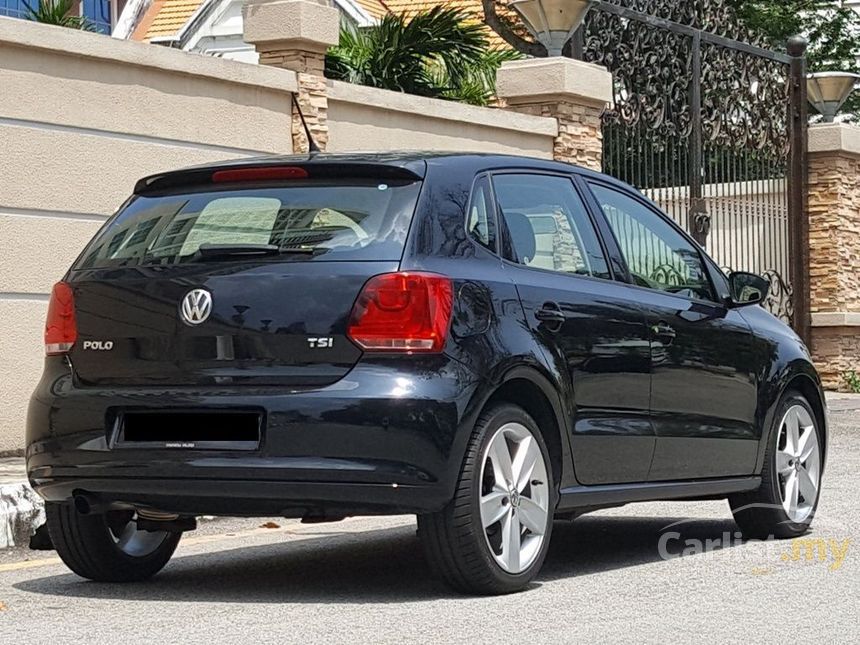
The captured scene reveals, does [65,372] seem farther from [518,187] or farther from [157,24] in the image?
[157,24]

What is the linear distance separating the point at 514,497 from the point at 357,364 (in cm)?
83

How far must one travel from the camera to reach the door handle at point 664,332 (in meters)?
7.55

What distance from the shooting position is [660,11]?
19375mm

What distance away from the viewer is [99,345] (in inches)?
260

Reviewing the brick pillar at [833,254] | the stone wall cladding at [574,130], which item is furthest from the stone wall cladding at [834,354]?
the stone wall cladding at [574,130]

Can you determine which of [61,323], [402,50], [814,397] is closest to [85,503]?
[61,323]

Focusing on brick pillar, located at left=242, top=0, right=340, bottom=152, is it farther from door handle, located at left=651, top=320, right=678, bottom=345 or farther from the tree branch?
the tree branch

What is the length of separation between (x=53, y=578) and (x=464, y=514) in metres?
1.98

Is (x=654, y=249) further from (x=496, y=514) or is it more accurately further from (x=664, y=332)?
(x=496, y=514)

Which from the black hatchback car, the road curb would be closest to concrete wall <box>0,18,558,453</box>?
the road curb

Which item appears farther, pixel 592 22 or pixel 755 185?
pixel 755 185

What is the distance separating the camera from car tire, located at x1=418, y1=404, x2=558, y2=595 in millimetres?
6297

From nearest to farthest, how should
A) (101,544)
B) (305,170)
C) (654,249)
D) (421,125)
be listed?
(305,170)
(101,544)
(654,249)
(421,125)

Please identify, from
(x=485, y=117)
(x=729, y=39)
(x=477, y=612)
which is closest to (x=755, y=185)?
(x=729, y=39)
